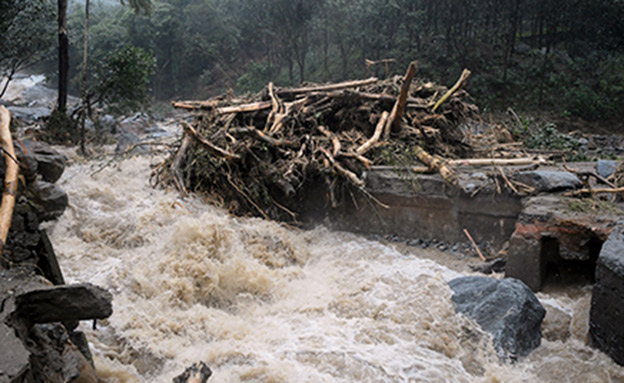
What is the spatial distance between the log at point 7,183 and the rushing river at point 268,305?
125cm

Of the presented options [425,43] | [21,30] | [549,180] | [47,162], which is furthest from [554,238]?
[425,43]

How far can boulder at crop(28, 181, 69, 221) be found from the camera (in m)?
4.18

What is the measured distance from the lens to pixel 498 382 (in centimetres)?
365

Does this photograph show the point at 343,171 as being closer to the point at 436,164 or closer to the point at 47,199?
the point at 436,164

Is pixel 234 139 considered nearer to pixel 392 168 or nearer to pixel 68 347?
pixel 392 168

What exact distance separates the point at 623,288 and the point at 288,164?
460 cm

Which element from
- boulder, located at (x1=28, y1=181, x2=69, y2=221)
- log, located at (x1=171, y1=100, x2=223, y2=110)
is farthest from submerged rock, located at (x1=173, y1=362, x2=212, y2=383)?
log, located at (x1=171, y1=100, x2=223, y2=110)

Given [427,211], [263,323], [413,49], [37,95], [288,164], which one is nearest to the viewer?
[263,323]

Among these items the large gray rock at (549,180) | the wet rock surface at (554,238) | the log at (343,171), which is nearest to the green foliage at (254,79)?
the log at (343,171)

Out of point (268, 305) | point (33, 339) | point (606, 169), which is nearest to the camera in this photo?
point (33, 339)

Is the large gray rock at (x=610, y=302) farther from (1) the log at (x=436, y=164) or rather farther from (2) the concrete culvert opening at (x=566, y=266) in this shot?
(1) the log at (x=436, y=164)

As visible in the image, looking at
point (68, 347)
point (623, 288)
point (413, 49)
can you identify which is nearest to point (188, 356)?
point (68, 347)

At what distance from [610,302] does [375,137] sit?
13.9 ft

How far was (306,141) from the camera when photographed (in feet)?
24.5
